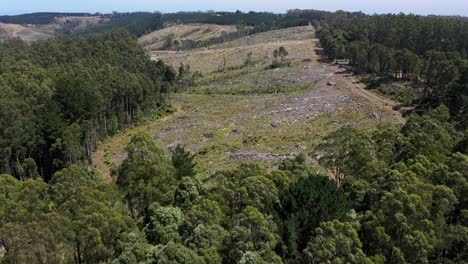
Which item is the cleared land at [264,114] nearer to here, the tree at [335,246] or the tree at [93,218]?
the tree at [93,218]

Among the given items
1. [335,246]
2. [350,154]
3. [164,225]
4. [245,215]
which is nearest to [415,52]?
[350,154]

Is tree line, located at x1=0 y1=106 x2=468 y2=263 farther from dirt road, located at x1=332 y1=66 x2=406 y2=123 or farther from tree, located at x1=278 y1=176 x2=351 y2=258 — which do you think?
dirt road, located at x1=332 y1=66 x2=406 y2=123

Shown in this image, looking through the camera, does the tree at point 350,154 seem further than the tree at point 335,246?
Yes

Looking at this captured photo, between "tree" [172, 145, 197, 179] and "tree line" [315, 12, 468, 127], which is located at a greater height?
"tree line" [315, 12, 468, 127]

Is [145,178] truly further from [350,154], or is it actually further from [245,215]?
[350,154]

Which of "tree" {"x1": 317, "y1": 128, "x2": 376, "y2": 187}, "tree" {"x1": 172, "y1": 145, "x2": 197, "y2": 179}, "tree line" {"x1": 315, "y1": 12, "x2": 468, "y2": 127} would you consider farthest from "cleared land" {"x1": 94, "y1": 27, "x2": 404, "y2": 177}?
"tree" {"x1": 317, "y1": 128, "x2": 376, "y2": 187}

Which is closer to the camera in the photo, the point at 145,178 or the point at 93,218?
the point at 93,218

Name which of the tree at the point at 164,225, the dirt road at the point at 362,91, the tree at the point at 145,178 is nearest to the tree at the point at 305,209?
the tree at the point at 164,225

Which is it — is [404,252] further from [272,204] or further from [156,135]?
[156,135]
